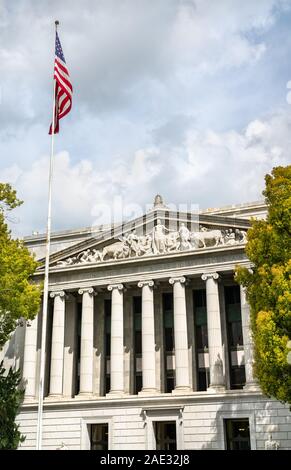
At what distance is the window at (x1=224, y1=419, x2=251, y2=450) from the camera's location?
128ft

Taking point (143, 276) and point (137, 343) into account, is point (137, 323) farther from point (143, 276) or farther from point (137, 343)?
point (143, 276)

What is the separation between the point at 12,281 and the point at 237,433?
20914 mm

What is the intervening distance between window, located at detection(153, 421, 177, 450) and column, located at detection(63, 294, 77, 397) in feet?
25.0

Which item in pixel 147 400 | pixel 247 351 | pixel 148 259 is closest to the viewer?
pixel 247 351

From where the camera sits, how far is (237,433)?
3956 centimetres

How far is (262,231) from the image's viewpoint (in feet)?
92.9

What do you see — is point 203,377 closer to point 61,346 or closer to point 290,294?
point 61,346

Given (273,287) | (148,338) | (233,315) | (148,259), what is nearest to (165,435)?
(148,338)

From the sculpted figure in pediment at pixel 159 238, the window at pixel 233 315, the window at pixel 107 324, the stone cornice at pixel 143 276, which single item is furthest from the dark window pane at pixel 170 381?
the sculpted figure in pediment at pixel 159 238

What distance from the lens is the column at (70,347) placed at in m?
44.9

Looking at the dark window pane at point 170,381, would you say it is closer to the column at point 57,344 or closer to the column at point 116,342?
the column at point 116,342

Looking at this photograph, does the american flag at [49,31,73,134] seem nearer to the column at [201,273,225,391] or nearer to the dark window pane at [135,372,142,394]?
the column at [201,273,225,391]

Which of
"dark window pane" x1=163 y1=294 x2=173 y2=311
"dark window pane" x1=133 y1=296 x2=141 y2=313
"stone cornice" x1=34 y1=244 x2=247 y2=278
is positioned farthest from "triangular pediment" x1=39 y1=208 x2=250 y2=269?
"dark window pane" x1=163 y1=294 x2=173 y2=311

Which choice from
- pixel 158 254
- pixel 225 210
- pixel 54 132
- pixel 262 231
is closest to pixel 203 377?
pixel 158 254
